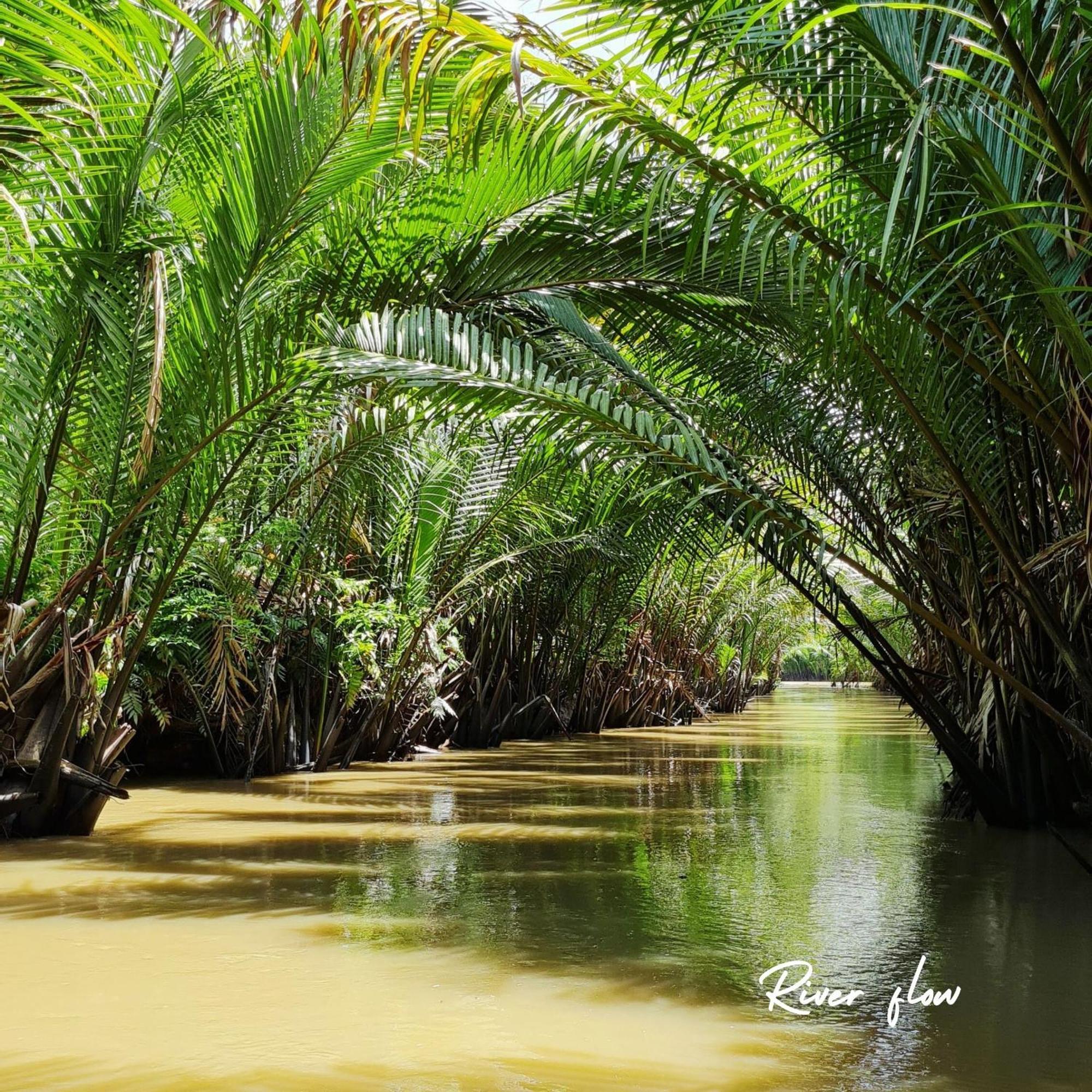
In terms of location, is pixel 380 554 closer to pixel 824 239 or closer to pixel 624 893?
pixel 624 893

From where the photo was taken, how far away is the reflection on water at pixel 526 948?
2594mm

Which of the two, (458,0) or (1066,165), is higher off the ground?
(458,0)

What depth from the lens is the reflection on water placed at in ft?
8.51

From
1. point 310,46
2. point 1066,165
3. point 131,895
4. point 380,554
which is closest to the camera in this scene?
point 1066,165

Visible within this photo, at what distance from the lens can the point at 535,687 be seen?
1479 cm

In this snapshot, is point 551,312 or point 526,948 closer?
point 526,948

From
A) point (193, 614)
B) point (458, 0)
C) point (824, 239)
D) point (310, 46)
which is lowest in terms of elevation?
point (193, 614)

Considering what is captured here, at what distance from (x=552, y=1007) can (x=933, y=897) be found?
2.19 m

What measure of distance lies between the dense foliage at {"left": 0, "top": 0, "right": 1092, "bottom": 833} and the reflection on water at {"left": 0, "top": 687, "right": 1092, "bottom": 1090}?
Result: 0.92m

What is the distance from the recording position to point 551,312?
6.46m

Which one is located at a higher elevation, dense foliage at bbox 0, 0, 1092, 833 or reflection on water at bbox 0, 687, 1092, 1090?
dense foliage at bbox 0, 0, 1092, 833

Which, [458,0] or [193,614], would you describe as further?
[193,614]

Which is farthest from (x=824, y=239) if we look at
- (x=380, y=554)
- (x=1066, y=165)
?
(x=380, y=554)

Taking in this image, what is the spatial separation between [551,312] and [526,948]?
386 centimetres
